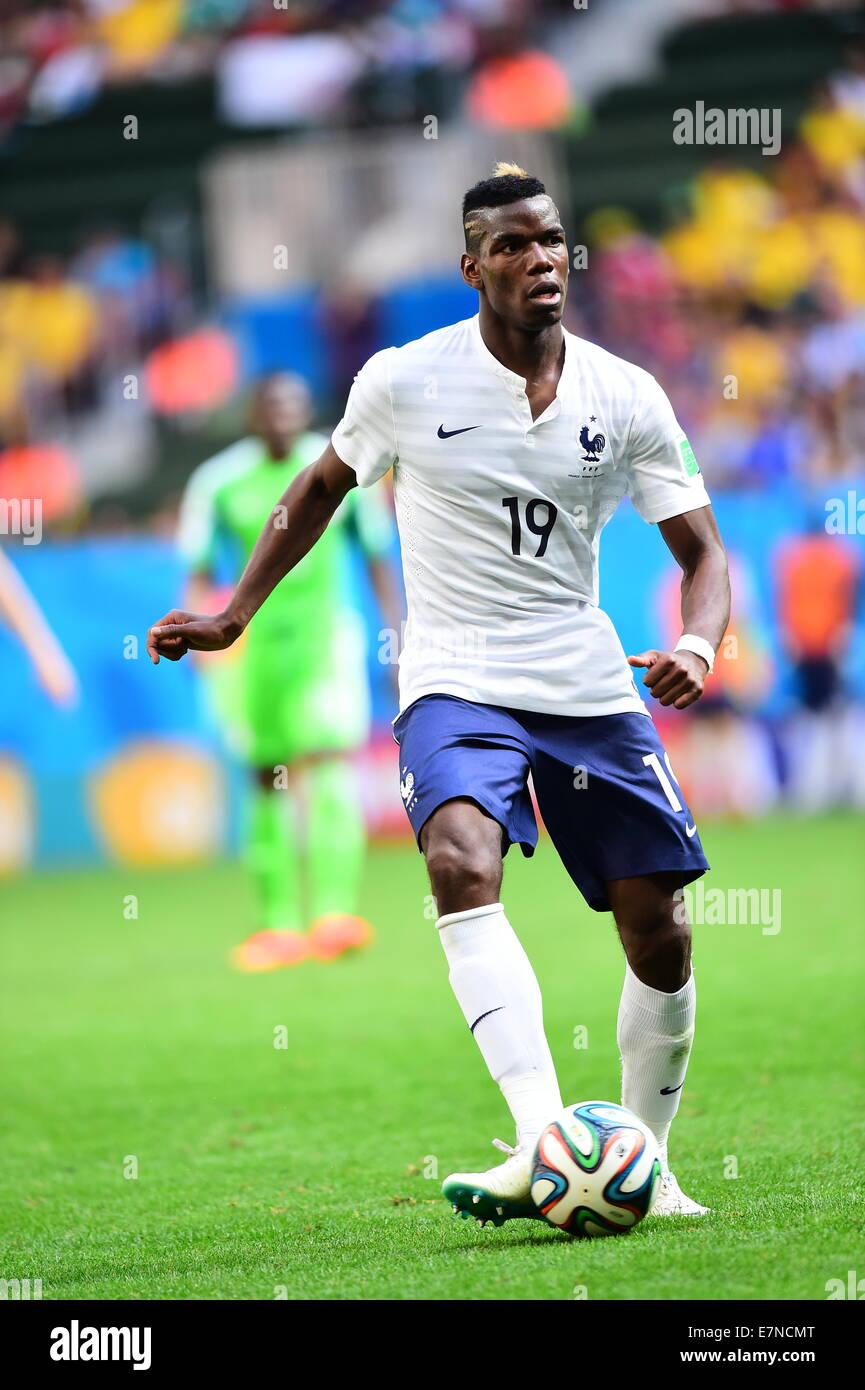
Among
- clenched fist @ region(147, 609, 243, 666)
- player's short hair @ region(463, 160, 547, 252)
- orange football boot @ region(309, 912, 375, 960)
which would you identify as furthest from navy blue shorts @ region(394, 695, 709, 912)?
orange football boot @ region(309, 912, 375, 960)

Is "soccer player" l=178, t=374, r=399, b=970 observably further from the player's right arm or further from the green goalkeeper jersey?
the player's right arm

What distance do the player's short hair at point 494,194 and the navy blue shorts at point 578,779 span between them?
3.33 ft

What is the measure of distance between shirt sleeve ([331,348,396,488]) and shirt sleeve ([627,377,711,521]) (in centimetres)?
54

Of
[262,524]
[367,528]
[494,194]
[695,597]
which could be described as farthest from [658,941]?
[262,524]

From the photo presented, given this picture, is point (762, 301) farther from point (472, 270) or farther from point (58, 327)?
point (472, 270)

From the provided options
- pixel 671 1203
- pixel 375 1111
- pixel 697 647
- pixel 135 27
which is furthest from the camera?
pixel 135 27

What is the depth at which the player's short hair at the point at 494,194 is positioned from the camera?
165 inches

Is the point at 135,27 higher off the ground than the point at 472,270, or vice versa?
the point at 135,27

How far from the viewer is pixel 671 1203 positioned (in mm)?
4199

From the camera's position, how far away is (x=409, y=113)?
1941 centimetres

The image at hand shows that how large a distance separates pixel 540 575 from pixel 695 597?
1.12ft

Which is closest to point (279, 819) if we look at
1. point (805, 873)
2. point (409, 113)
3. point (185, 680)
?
point (805, 873)

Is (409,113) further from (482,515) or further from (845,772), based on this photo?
(482,515)

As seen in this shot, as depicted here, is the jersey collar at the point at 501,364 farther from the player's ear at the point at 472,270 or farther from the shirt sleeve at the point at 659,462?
the shirt sleeve at the point at 659,462
